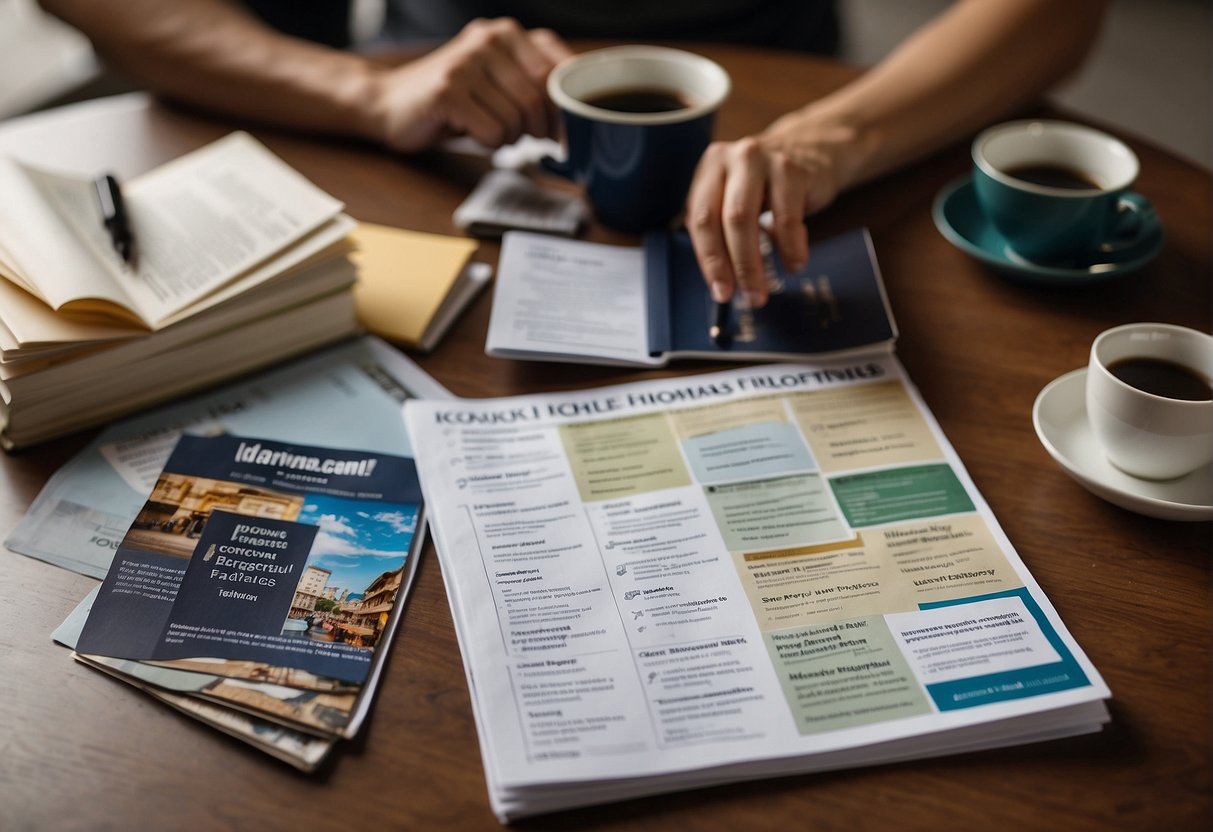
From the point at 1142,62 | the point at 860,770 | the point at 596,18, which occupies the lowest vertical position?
the point at 1142,62

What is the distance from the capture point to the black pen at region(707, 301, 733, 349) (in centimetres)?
82

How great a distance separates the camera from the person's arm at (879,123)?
85cm

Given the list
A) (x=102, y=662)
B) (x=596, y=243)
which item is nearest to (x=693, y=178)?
(x=596, y=243)

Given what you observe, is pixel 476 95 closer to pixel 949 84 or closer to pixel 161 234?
pixel 161 234

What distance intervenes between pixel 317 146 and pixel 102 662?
68 cm

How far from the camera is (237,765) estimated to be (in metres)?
0.53

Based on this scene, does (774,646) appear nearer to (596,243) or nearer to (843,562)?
(843,562)

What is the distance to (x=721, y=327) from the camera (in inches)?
32.6

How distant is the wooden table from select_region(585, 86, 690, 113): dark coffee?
0.90ft

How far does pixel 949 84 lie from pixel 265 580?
0.87 m

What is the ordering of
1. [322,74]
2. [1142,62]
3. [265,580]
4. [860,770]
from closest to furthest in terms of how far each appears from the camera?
[860,770] → [265,580] → [322,74] → [1142,62]

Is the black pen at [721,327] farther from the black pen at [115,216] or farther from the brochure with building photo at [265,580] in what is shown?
the black pen at [115,216]

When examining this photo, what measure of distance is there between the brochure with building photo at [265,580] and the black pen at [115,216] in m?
0.18

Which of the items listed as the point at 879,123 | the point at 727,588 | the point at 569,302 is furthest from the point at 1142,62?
the point at 727,588
